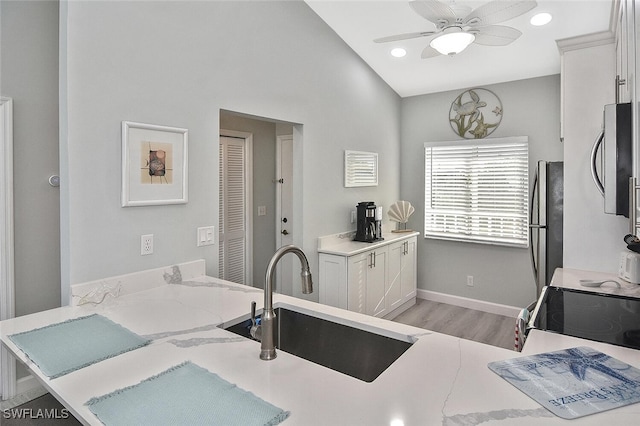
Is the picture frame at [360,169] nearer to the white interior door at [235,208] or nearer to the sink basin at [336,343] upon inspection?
the white interior door at [235,208]

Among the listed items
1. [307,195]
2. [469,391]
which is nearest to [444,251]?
[307,195]

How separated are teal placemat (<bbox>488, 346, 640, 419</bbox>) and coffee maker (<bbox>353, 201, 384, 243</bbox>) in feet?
8.96

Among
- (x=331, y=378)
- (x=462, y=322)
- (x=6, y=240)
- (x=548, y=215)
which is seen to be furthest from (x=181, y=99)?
(x=462, y=322)

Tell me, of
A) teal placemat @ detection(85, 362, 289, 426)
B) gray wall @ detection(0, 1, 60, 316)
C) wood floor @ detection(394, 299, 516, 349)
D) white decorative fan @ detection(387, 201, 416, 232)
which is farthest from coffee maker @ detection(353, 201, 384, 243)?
teal placemat @ detection(85, 362, 289, 426)

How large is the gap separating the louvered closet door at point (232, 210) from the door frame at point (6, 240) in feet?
6.06

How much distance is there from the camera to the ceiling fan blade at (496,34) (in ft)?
8.25

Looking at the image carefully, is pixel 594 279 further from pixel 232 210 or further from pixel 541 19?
pixel 232 210

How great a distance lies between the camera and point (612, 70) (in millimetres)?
2314

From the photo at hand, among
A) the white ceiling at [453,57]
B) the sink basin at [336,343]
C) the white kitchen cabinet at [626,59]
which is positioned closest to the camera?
the white kitchen cabinet at [626,59]

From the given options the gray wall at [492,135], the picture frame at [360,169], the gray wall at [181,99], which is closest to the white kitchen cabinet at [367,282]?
the gray wall at [181,99]

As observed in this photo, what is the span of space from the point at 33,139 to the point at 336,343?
2.22 meters

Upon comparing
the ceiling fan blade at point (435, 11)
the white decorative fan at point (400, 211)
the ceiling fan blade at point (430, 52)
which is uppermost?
the ceiling fan blade at point (430, 52)

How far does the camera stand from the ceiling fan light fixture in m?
2.50

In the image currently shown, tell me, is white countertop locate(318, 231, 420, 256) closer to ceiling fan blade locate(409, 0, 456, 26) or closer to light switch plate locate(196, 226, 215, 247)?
light switch plate locate(196, 226, 215, 247)
